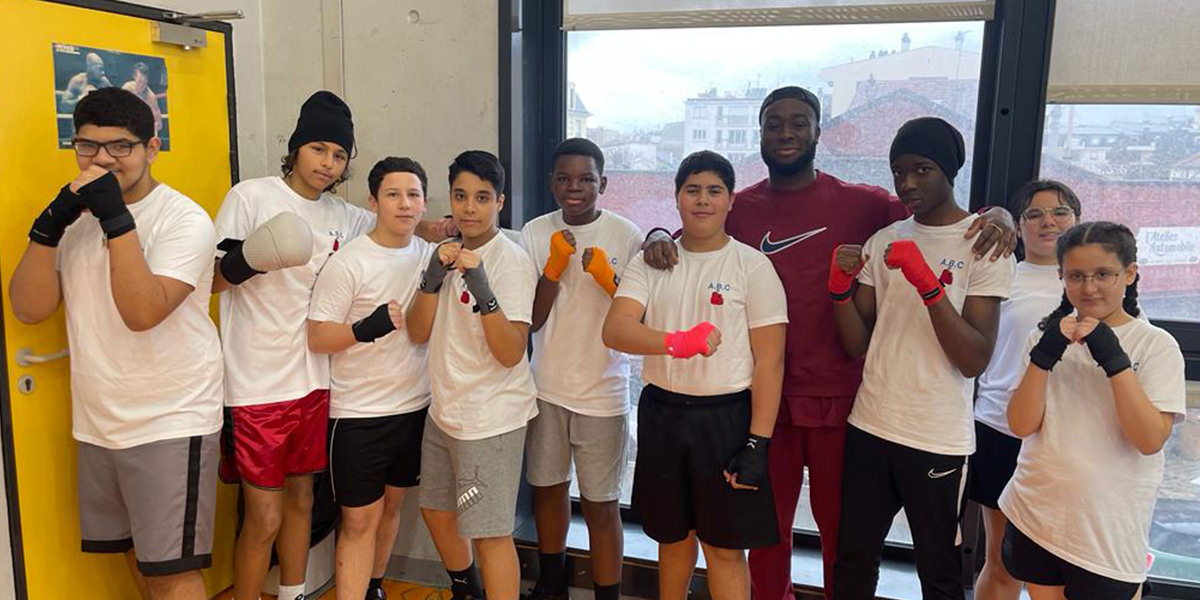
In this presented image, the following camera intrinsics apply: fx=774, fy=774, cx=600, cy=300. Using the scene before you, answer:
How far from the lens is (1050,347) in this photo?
1747 millimetres

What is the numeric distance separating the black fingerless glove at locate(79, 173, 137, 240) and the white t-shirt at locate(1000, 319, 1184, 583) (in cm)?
222

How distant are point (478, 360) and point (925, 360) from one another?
1.20 meters

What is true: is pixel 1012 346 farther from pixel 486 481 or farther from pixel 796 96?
pixel 486 481

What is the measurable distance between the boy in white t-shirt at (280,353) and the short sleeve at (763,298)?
121cm

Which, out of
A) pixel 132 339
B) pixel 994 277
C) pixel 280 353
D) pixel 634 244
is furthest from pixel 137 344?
pixel 994 277

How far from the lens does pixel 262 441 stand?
7.30 feet

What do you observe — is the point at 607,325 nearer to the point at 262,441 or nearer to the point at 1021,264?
the point at 262,441

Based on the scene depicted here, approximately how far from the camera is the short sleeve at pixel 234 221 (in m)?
2.20

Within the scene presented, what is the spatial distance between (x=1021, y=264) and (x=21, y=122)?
271cm

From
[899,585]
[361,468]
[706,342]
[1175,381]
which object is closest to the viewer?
[1175,381]

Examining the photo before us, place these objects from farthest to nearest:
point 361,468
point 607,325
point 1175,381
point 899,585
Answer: point 899,585, point 361,468, point 607,325, point 1175,381

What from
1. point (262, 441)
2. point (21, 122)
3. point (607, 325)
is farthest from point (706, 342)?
point (21, 122)

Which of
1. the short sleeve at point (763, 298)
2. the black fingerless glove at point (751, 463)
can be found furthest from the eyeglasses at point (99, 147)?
the black fingerless glove at point (751, 463)

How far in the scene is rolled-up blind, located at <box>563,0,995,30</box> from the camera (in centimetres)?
240
